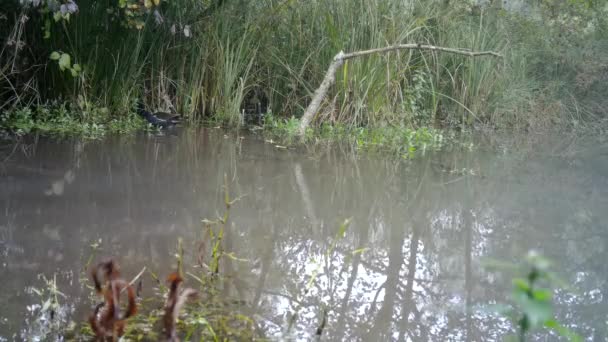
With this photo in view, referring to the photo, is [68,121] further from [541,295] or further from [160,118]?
[541,295]

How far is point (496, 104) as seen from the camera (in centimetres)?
739

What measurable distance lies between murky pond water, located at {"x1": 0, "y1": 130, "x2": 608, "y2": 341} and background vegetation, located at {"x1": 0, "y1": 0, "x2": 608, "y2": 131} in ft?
3.11

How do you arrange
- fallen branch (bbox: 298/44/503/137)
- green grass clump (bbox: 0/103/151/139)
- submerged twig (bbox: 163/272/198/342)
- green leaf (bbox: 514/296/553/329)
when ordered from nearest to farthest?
green leaf (bbox: 514/296/553/329)
submerged twig (bbox: 163/272/198/342)
green grass clump (bbox: 0/103/151/139)
fallen branch (bbox: 298/44/503/137)

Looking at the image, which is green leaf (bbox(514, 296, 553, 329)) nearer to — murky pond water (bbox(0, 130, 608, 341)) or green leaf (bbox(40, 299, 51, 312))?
murky pond water (bbox(0, 130, 608, 341))

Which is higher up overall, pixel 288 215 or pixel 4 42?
pixel 4 42

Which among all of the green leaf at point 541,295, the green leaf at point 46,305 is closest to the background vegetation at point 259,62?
the green leaf at point 46,305

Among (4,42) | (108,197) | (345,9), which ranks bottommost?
(108,197)

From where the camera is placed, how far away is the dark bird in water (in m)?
5.41

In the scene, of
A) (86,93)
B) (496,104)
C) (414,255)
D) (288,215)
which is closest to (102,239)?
(288,215)

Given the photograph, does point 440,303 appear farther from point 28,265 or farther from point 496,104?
point 496,104

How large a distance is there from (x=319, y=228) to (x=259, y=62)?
378 centimetres

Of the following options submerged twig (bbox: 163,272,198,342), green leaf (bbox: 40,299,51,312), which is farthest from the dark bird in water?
submerged twig (bbox: 163,272,198,342)

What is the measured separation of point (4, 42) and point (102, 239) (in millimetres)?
3256

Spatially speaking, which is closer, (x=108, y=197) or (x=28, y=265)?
(x=28, y=265)
